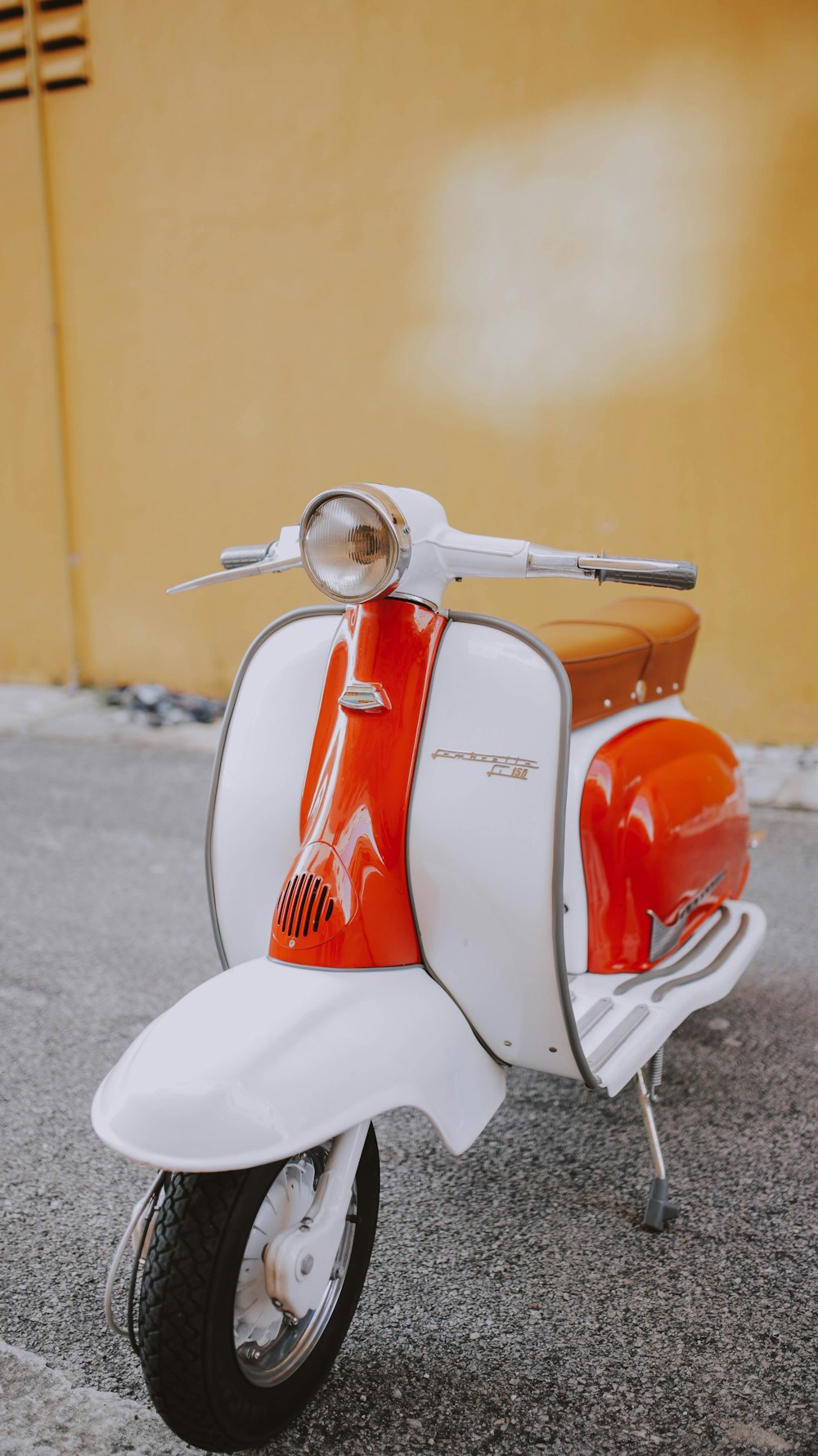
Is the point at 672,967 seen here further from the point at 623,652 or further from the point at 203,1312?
the point at 203,1312

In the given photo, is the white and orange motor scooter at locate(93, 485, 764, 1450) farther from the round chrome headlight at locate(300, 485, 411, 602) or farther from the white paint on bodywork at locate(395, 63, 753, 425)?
the white paint on bodywork at locate(395, 63, 753, 425)

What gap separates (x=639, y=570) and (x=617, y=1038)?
2.47 feet

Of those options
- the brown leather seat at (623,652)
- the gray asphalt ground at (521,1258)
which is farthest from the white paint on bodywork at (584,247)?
the gray asphalt ground at (521,1258)

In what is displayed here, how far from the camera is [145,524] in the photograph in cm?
611

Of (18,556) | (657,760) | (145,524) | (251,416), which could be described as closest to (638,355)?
(251,416)

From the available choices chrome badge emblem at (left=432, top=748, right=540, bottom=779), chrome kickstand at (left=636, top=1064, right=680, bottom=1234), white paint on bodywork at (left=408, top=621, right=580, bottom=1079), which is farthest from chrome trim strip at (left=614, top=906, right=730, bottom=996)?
chrome badge emblem at (left=432, top=748, right=540, bottom=779)

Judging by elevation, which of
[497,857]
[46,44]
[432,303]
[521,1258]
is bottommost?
[521,1258]

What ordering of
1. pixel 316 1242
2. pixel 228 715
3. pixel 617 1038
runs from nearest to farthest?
pixel 316 1242
pixel 617 1038
pixel 228 715

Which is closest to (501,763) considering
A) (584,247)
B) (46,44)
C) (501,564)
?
(501,564)

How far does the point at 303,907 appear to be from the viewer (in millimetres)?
1568

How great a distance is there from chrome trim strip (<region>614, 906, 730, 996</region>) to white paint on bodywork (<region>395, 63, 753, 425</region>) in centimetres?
325

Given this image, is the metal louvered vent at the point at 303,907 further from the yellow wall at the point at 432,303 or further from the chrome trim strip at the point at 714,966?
the yellow wall at the point at 432,303

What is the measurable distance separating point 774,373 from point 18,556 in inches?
171

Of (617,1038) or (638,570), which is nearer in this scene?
(638,570)
